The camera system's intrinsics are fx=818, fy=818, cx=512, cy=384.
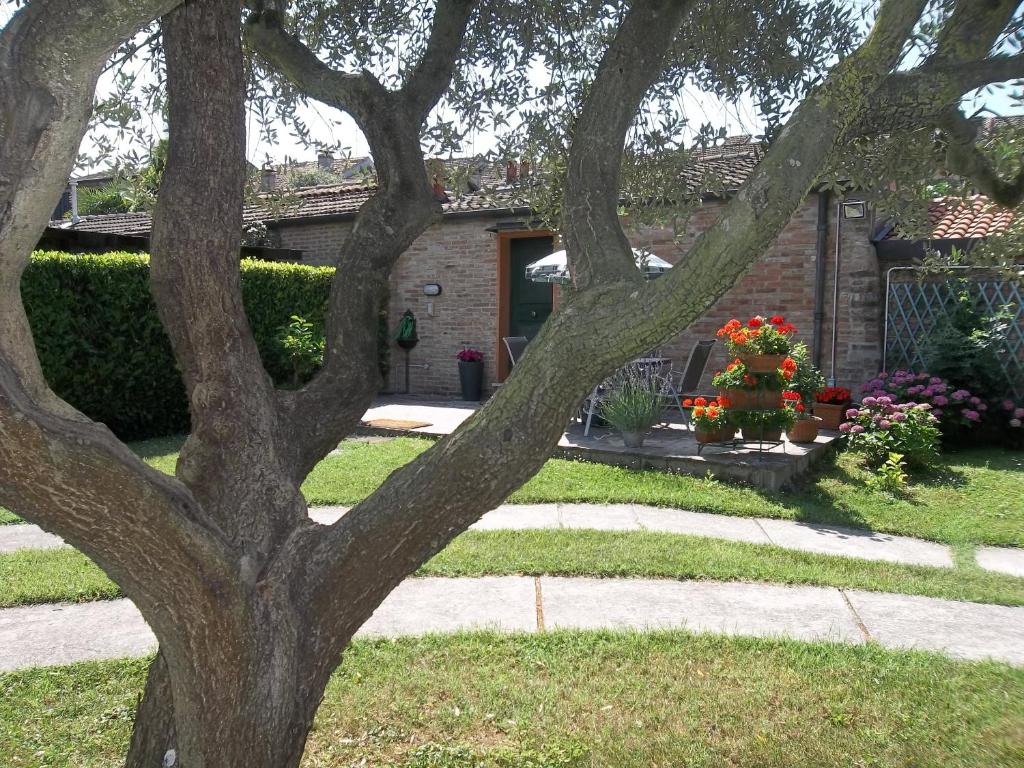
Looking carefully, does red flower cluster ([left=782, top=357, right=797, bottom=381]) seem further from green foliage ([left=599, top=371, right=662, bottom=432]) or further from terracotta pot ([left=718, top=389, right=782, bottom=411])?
green foliage ([left=599, top=371, right=662, bottom=432])

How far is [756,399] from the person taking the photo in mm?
7742

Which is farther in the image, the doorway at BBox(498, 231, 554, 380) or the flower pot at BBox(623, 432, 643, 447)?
the doorway at BBox(498, 231, 554, 380)

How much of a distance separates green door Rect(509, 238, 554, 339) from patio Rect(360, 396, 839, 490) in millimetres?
3265

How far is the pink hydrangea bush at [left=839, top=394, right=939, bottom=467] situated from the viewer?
777 centimetres

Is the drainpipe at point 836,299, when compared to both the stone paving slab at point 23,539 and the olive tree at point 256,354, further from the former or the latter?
the stone paving slab at point 23,539

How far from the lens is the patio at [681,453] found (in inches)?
293

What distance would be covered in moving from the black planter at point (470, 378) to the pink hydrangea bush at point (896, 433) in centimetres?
606

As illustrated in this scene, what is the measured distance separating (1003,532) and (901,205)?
3661mm

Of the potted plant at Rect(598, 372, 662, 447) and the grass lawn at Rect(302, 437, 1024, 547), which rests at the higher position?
the potted plant at Rect(598, 372, 662, 447)

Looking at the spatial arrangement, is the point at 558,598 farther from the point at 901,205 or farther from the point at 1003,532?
the point at 1003,532

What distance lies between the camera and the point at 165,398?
9820mm

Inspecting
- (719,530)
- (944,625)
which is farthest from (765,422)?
(944,625)

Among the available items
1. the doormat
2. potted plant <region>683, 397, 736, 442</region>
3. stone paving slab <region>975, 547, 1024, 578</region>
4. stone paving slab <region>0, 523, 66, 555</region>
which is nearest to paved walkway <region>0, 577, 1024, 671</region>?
stone paving slab <region>975, 547, 1024, 578</region>

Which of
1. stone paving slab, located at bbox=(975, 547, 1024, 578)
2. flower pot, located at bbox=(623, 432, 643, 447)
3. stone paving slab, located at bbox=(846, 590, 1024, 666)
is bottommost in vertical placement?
stone paving slab, located at bbox=(975, 547, 1024, 578)
